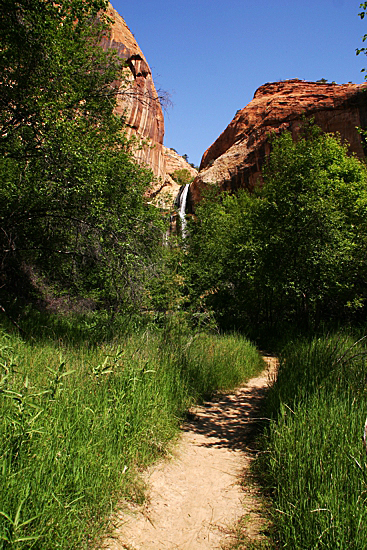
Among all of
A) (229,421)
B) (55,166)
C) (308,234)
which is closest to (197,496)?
(229,421)

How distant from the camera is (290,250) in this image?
472 inches

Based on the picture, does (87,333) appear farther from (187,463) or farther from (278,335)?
(278,335)

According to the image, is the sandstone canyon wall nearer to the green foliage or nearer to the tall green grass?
the green foliage

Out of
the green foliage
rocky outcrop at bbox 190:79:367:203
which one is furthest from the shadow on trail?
rocky outcrop at bbox 190:79:367:203

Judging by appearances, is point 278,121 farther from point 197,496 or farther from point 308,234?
point 197,496

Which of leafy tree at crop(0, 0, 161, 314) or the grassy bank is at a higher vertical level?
leafy tree at crop(0, 0, 161, 314)

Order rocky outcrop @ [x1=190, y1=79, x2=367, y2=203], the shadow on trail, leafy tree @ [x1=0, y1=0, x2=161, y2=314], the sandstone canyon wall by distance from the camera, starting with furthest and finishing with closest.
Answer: the sandstone canyon wall → rocky outcrop @ [x1=190, y1=79, x2=367, y2=203] → leafy tree @ [x1=0, y1=0, x2=161, y2=314] → the shadow on trail

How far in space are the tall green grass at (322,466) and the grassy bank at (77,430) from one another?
126cm

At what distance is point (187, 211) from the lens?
34.5 metres

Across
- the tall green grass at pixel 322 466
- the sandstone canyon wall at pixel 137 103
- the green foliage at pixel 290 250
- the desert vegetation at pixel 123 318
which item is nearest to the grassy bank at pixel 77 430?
the desert vegetation at pixel 123 318

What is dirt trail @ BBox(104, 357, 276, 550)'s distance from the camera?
281 centimetres

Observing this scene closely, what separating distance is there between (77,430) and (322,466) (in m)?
1.97

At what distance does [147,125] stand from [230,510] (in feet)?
121

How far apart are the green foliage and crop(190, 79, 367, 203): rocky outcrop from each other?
1258 centimetres
